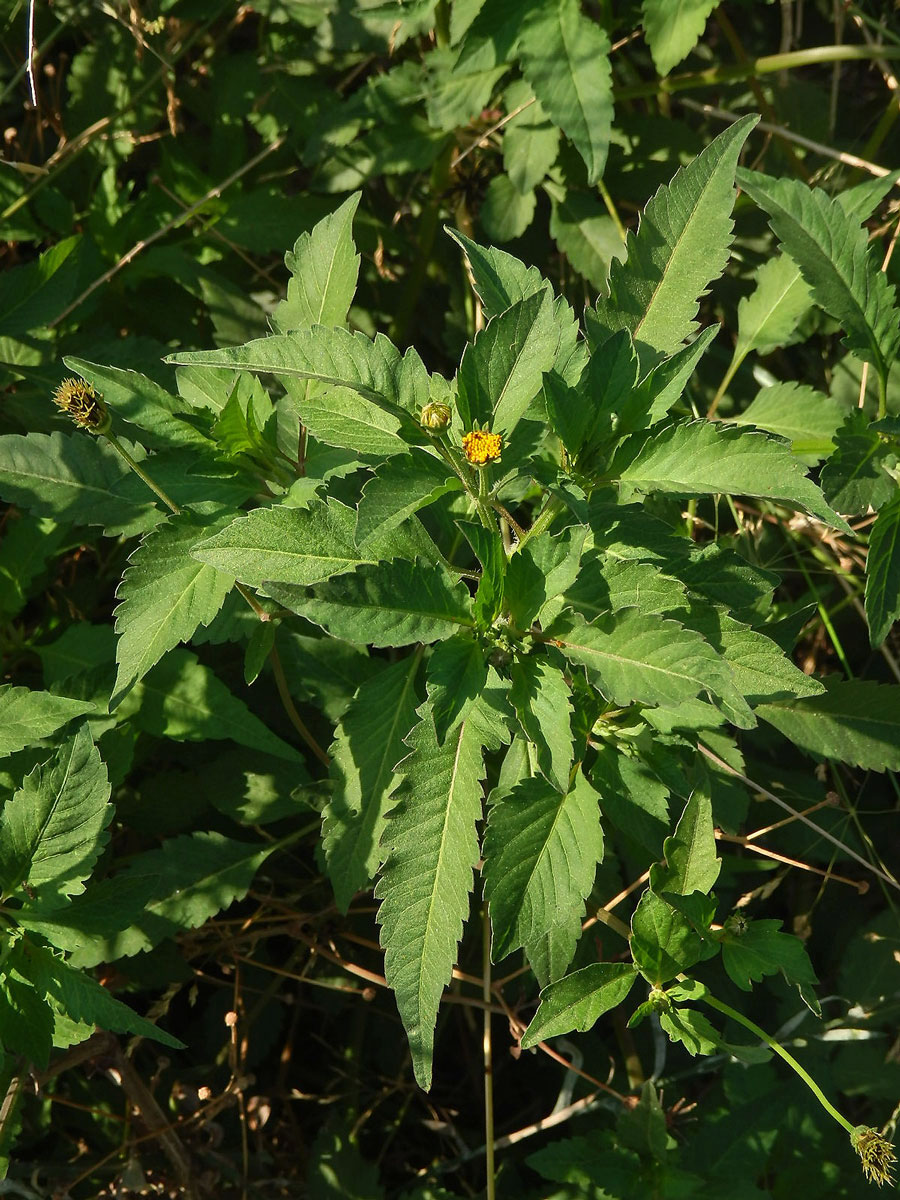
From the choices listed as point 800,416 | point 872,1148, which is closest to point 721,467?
point 800,416

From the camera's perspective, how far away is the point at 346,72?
3.37 metres

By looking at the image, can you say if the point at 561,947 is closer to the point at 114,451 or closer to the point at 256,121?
the point at 114,451

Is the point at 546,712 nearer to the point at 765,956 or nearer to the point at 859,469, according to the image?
the point at 765,956

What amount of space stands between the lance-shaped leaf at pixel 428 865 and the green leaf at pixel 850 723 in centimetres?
75

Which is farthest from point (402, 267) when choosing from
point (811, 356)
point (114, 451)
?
point (114, 451)

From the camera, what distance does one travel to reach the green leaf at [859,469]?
6.46ft

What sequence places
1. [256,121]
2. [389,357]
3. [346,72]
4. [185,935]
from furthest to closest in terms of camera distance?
[346,72]
[256,121]
[185,935]
[389,357]

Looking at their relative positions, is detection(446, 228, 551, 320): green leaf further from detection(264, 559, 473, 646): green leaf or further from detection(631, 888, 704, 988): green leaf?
detection(631, 888, 704, 988): green leaf

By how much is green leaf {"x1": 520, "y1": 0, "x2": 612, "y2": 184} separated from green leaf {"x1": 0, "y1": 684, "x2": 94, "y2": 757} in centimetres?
155

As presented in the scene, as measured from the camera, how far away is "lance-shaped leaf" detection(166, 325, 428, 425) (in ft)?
5.59

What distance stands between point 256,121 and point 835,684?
7.22 ft

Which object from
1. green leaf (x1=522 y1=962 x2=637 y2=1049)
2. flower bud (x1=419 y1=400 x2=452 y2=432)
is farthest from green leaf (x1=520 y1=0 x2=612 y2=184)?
green leaf (x1=522 y1=962 x2=637 y2=1049)

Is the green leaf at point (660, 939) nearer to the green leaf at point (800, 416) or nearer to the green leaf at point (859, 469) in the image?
the green leaf at point (859, 469)

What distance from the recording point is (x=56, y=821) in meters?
1.99
